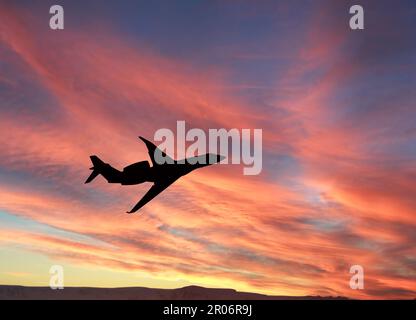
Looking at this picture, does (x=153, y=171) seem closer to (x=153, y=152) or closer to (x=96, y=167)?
(x=153, y=152)

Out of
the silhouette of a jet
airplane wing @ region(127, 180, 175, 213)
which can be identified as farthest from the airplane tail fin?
airplane wing @ region(127, 180, 175, 213)

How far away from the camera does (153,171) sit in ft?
176

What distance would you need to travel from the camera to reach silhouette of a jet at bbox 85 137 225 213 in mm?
53062

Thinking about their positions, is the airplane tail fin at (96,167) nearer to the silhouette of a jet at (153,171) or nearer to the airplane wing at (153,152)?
the silhouette of a jet at (153,171)

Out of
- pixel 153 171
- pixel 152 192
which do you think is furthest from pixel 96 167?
pixel 153 171

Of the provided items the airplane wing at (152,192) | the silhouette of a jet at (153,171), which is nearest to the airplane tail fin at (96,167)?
the silhouette of a jet at (153,171)

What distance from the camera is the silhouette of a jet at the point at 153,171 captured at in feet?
174

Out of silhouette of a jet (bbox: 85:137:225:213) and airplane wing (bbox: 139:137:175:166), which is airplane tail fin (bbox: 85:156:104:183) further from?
airplane wing (bbox: 139:137:175:166)

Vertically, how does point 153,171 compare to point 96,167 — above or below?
below

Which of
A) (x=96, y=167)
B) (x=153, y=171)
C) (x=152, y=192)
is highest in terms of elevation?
(x=96, y=167)
